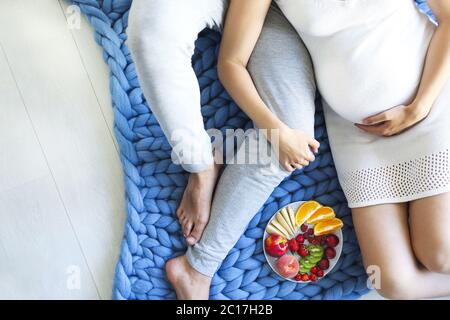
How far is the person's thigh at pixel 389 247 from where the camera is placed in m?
0.74

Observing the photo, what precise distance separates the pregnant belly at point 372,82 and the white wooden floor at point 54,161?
332 millimetres

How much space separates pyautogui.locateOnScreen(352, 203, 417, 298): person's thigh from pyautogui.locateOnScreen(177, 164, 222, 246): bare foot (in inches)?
9.9

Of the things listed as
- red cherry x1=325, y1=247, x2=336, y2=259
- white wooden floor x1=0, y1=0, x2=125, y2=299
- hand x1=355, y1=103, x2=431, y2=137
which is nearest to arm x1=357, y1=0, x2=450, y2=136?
hand x1=355, y1=103, x2=431, y2=137

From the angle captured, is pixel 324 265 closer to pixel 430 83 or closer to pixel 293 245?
pixel 293 245

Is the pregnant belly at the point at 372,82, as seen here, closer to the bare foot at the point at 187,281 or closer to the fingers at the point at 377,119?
the fingers at the point at 377,119

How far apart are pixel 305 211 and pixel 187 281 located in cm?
23

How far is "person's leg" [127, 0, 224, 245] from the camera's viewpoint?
700 mm

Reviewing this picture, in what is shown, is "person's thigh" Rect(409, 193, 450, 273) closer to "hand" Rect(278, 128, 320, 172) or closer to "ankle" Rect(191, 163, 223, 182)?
"hand" Rect(278, 128, 320, 172)

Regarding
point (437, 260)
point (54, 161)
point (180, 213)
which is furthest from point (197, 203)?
point (437, 260)

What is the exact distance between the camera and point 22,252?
828mm

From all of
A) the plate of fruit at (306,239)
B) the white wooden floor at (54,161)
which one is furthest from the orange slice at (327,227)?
the white wooden floor at (54,161)

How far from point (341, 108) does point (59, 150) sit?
1.62ft

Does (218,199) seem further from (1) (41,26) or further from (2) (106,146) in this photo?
(1) (41,26)
